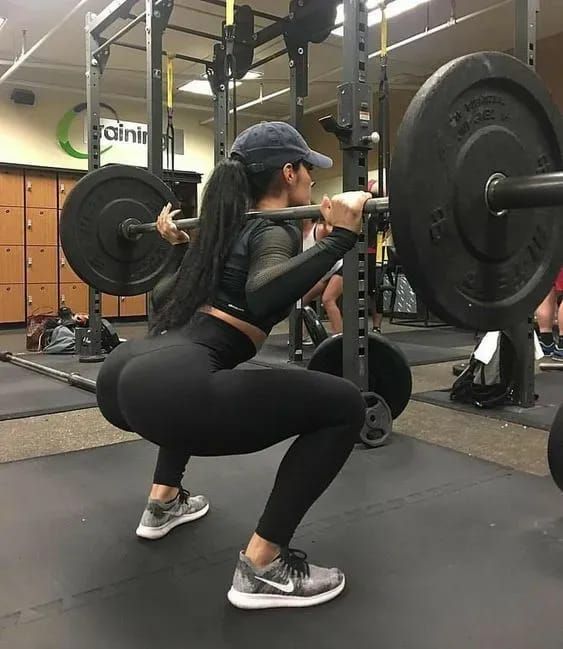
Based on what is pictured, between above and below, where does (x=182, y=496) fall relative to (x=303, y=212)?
below

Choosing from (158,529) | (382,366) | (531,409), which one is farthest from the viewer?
(531,409)

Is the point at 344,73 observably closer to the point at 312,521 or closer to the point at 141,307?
the point at 312,521

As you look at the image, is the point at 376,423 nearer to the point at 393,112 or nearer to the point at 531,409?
the point at 531,409

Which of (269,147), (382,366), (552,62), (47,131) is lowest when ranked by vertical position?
(382,366)

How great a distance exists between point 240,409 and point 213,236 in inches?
13.5

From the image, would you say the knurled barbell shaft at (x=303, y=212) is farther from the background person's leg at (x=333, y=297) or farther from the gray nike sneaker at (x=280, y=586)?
the background person's leg at (x=333, y=297)

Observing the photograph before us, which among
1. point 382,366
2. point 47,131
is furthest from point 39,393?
point 47,131

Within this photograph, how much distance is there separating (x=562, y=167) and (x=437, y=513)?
90 cm

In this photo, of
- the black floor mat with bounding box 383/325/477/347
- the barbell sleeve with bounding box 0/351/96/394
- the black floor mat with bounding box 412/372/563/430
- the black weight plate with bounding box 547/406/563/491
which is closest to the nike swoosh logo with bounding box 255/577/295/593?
the black weight plate with bounding box 547/406/563/491

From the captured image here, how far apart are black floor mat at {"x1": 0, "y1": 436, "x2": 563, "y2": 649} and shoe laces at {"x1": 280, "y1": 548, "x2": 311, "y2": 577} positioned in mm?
73

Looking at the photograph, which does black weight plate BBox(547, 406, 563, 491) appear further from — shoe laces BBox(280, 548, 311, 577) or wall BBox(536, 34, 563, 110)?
wall BBox(536, 34, 563, 110)

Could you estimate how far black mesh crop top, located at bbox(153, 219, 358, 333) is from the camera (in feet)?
3.85

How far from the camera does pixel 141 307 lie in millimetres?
8266

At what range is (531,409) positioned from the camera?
9.57 ft
